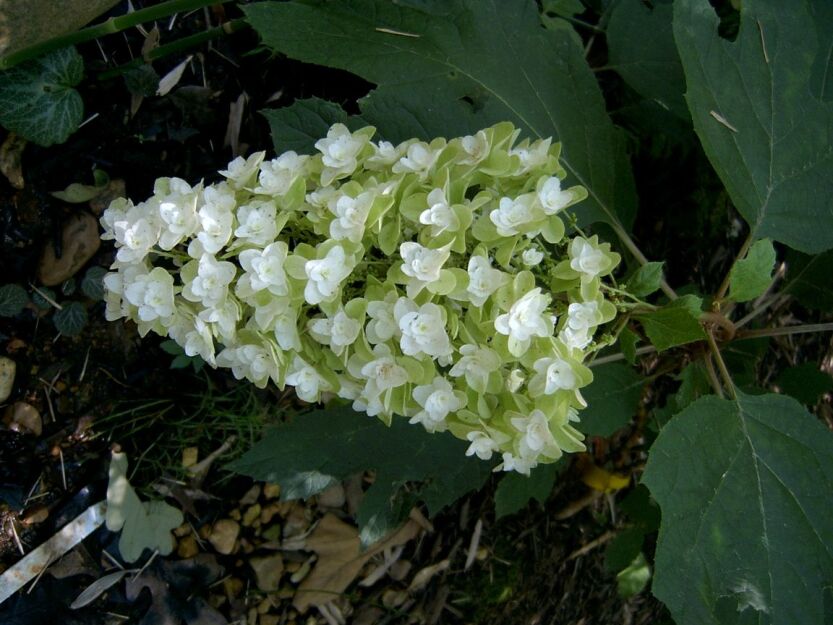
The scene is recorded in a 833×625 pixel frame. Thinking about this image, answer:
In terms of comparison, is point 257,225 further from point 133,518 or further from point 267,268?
point 133,518

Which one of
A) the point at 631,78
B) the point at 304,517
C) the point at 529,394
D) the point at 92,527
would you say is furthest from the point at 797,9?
the point at 92,527

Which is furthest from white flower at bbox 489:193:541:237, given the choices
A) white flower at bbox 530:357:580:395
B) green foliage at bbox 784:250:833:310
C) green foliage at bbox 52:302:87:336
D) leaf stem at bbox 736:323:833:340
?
green foliage at bbox 52:302:87:336

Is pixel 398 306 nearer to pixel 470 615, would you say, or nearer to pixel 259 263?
pixel 259 263

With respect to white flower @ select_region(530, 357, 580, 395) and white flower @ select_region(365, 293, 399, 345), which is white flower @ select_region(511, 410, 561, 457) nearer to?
white flower @ select_region(530, 357, 580, 395)

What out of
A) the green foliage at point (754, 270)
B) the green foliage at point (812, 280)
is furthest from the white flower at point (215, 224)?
the green foliage at point (812, 280)

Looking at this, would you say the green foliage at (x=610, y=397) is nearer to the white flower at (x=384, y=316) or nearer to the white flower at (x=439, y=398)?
the white flower at (x=439, y=398)

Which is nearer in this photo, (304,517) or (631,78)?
(631,78)

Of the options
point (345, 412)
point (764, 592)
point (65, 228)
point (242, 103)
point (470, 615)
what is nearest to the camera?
point (764, 592)
